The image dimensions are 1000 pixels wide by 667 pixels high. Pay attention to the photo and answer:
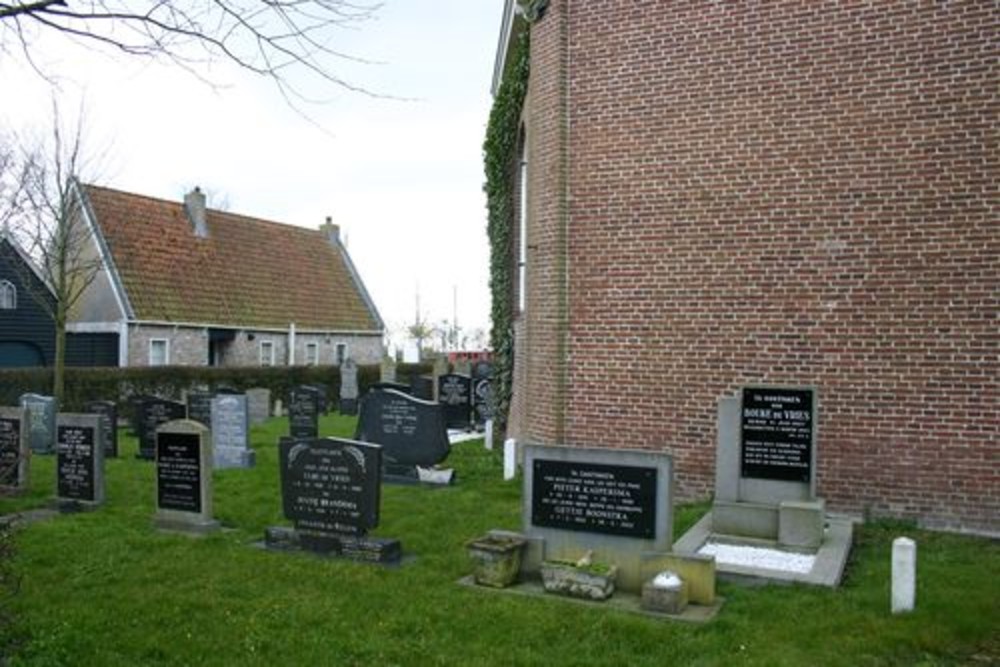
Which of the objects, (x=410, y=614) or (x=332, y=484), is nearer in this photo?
(x=410, y=614)

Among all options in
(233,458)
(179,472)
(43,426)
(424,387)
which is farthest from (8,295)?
(179,472)

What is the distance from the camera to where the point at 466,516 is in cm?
996

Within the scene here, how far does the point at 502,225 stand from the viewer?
630 inches

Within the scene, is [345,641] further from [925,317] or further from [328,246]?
[328,246]

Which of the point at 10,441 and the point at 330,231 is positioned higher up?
the point at 330,231

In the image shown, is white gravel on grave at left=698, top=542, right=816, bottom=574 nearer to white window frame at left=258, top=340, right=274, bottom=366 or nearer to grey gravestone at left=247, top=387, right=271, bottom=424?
grey gravestone at left=247, top=387, right=271, bottom=424

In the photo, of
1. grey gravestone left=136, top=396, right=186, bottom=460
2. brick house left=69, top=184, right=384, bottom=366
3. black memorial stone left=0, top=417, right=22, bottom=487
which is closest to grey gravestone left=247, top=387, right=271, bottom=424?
grey gravestone left=136, top=396, right=186, bottom=460

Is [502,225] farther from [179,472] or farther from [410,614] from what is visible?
[410,614]

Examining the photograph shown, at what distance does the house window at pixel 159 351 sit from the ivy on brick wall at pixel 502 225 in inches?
550

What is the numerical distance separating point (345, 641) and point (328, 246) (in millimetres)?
31413

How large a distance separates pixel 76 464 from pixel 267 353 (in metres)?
19.5

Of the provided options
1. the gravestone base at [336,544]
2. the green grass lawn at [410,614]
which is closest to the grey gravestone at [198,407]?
the green grass lawn at [410,614]

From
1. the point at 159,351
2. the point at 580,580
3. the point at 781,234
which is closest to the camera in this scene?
the point at 580,580

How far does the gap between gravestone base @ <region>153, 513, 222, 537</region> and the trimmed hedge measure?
43.2ft
